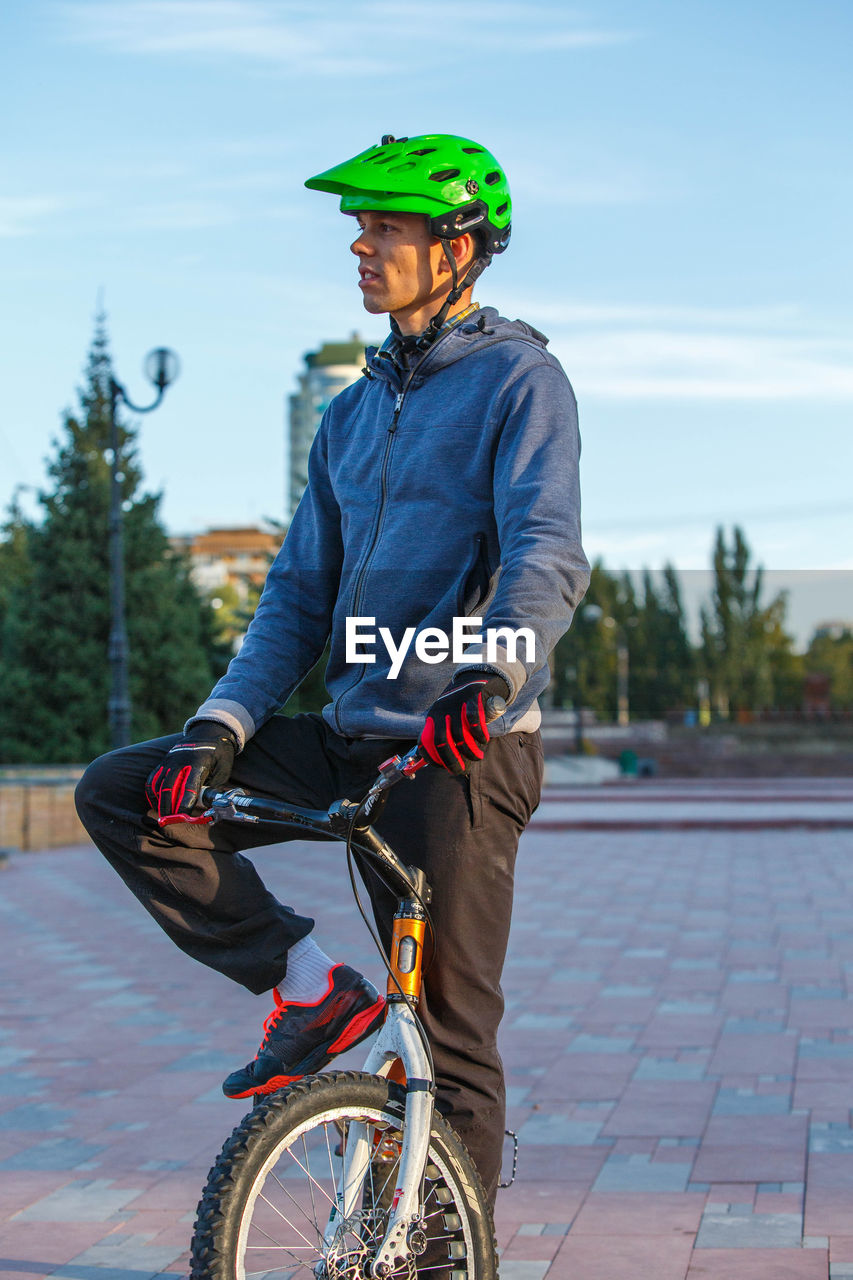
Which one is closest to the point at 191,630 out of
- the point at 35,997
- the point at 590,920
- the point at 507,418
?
the point at 590,920

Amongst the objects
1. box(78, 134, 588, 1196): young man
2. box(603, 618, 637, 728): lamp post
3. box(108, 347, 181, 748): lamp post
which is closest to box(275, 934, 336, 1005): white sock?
box(78, 134, 588, 1196): young man

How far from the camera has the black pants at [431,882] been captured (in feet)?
8.21

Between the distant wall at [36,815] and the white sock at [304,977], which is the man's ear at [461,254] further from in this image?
the distant wall at [36,815]

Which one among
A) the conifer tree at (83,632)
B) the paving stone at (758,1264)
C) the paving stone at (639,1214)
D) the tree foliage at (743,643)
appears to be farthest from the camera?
the tree foliage at (743,643)

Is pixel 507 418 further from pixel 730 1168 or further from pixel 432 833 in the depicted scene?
pixel 730 1168

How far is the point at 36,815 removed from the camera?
15.2 meters

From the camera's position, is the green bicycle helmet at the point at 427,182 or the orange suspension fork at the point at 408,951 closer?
the orange suspension fork at the point at 408,951

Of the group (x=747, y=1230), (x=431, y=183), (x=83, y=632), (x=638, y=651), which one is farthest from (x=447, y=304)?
(x=638, y=651)

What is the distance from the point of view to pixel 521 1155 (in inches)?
168

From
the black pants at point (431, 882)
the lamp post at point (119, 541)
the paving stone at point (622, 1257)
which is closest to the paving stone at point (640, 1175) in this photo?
the paving stone at point (622, 1257)

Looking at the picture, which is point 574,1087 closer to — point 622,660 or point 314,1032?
point 314,1032

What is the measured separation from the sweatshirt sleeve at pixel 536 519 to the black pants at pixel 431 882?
267mm

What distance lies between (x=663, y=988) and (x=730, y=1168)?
9.62ft

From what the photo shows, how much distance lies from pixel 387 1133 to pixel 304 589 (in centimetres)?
102
